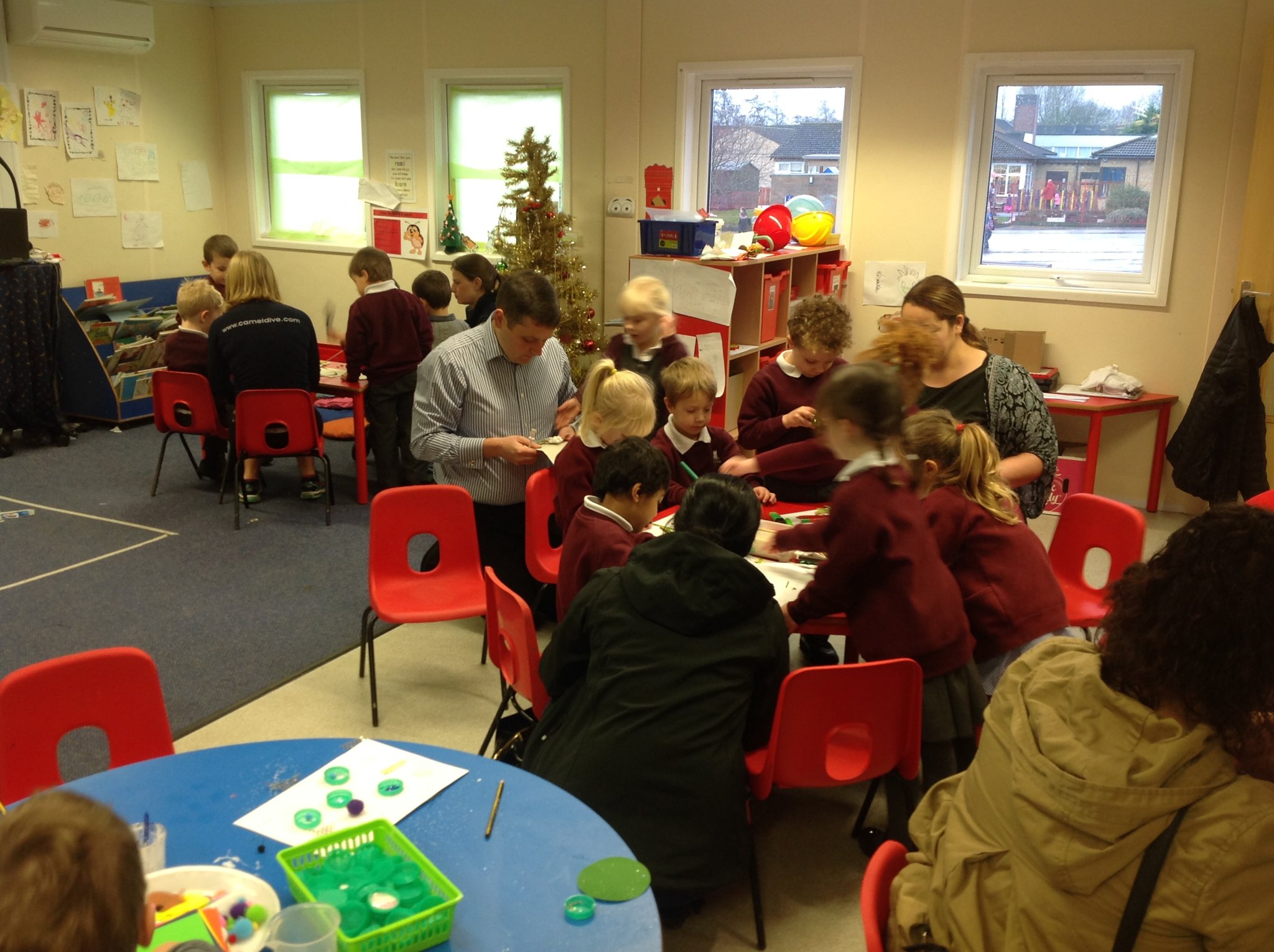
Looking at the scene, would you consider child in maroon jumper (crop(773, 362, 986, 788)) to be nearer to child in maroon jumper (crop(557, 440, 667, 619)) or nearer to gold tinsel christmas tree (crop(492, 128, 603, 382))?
child in maroon jumper (crop(557, 440, 667, 619))

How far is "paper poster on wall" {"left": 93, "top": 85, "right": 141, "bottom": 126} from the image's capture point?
25.1 feet

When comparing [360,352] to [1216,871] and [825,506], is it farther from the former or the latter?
[1216,871]

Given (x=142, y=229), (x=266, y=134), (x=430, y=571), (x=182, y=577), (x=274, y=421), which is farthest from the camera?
(x=266, y=134)

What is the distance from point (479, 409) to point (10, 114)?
17.5 feet

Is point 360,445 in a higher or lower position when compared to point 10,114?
lower

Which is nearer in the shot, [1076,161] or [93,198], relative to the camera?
[1076,161]

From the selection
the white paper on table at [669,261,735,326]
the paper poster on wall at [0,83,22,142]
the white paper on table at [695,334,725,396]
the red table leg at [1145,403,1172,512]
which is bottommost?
the red table leg at [1145,403,1172,512]

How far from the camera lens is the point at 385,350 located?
5613 millimetres

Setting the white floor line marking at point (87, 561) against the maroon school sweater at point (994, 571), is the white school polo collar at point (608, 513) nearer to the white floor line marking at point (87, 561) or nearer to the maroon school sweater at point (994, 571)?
the maroon school sweater at point (994, 571)

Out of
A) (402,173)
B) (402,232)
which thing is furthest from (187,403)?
(402,173)

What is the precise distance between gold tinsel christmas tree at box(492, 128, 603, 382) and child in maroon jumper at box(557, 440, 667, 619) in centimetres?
394

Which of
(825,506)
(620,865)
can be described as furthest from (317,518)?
(620,865)

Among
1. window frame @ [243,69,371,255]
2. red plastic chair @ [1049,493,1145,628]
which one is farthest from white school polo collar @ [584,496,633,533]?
window frame @ [243,69,371,255]

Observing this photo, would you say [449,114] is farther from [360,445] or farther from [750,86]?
[360,445]
